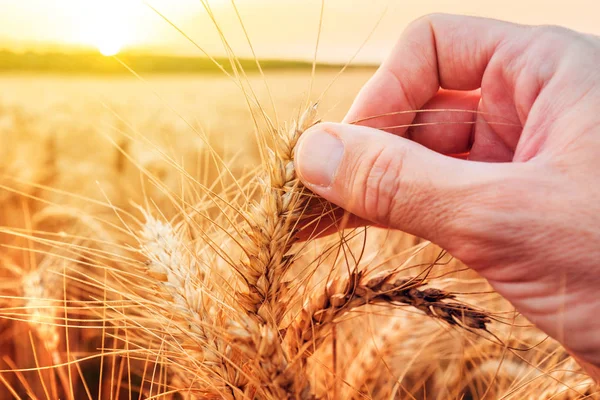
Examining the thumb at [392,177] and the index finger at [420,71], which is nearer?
the thumb at [392,177]

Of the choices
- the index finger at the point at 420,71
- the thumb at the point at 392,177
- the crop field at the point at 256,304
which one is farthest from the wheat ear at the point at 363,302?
the index finger at the point at 420,71

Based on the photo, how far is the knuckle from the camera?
0.96m

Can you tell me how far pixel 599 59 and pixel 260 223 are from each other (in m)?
0.71

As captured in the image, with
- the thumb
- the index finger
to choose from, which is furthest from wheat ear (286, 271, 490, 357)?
the index finger

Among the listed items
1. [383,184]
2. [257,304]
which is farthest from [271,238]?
[383,184]

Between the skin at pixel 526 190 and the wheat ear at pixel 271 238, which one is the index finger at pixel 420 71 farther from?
the wheat ear at pixel 271 238

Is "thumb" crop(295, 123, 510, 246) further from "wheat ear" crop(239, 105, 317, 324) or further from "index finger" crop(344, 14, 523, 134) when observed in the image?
"index finger" crop(344, 14, 523, 134)

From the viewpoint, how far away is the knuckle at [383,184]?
3.14 feet

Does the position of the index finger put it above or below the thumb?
above

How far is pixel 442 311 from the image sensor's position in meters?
0.97

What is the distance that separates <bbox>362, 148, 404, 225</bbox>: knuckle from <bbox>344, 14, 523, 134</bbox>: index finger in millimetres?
441

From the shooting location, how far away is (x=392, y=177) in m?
0.96

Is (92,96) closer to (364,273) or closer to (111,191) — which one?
(111,191)

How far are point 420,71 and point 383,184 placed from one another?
24.4 inches
